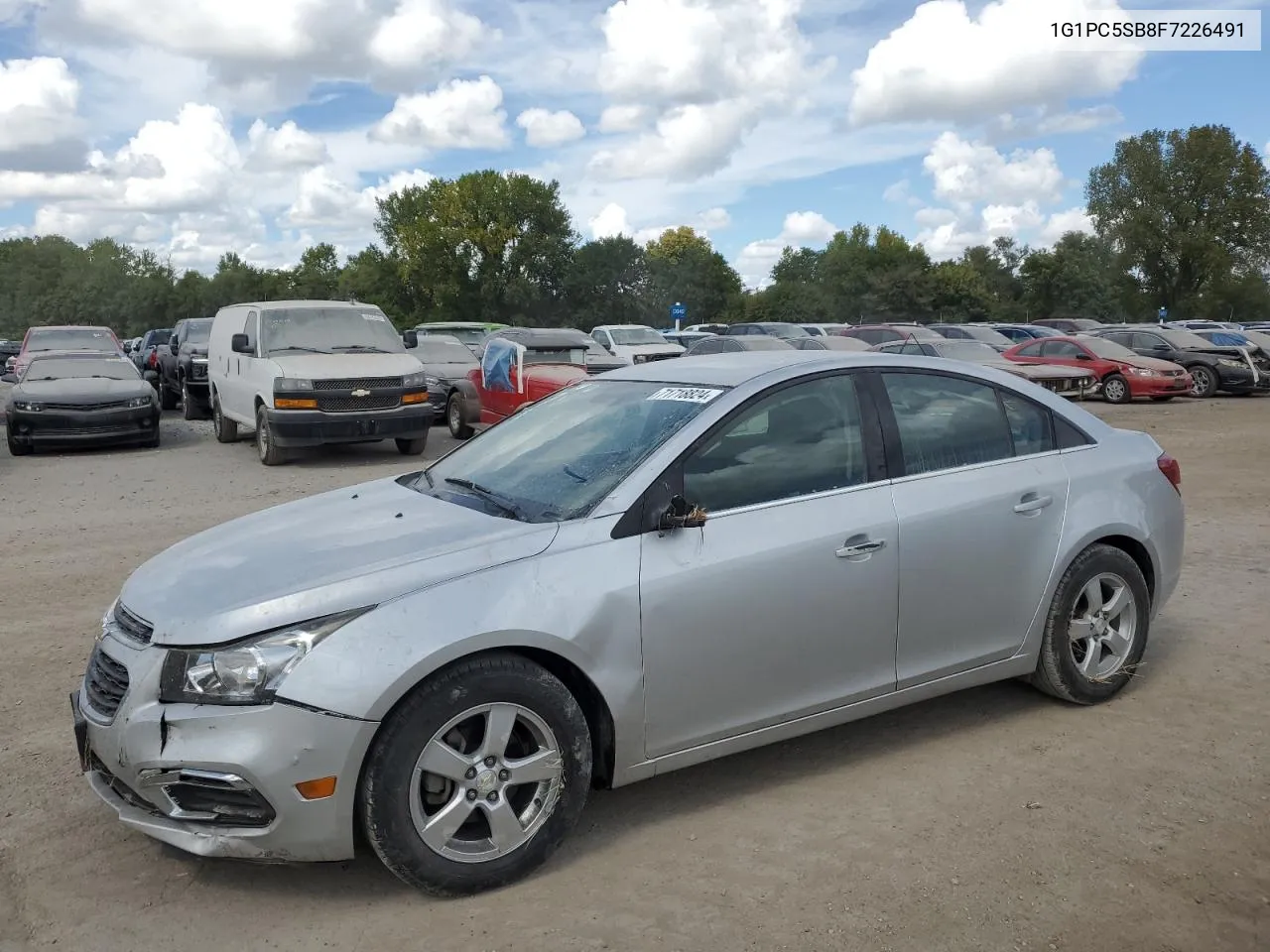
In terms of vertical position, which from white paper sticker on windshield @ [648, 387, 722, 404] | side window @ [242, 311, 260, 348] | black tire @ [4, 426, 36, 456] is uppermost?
side window @ [242, 311, 260, 348]

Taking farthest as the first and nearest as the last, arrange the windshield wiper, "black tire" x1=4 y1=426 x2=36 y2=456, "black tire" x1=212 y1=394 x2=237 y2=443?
"black tire" x1=212 y1=394 x2=237 y2=443
"black tire" x1=4 y1=426 x2=36 y2=456
the windshield wiper

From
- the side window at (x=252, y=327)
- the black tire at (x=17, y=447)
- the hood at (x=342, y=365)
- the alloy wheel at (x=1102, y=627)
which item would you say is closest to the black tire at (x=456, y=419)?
the hood at (x=342, y=365)

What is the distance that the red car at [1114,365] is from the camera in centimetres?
2316

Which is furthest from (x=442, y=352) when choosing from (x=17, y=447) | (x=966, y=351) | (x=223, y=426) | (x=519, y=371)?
(x=966, y=351)

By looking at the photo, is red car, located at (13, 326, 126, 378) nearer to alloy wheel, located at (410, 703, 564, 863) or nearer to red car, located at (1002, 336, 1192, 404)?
alloy wheel, located at (410, 703, 564, 863)

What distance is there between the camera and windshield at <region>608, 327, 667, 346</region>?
85.0ft

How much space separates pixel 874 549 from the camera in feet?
13.4

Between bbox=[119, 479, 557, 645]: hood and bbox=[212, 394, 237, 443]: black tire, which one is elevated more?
bbox=[119, 479, 557, 645]: hood

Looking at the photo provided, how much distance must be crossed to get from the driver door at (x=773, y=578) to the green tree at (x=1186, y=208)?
7188cm

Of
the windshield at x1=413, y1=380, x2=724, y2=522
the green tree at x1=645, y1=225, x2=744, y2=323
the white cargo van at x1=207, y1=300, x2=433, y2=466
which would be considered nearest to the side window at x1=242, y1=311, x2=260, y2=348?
the white cargo van at x1=207, y1=300, x2=433, y2=466

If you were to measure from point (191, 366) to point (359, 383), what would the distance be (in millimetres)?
8104

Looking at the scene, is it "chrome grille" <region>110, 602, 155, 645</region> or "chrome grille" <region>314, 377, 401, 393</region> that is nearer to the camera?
"chrome grille" <region>110, 602, 155, 645</region>

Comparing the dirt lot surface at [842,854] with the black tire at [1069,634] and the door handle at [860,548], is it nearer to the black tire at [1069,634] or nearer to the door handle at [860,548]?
the black tire at [1069,634]

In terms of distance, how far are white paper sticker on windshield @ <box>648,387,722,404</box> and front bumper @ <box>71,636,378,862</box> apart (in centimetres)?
172
